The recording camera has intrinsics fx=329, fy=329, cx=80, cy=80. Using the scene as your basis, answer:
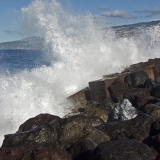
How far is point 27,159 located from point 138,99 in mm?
3249

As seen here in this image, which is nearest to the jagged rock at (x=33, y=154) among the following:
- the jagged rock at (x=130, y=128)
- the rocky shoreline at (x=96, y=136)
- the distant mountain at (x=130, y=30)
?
the rocky shoreline at (x=96, y=136)

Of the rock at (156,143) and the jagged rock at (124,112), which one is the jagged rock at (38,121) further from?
the rock at (156,143)

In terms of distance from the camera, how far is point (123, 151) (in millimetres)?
3219

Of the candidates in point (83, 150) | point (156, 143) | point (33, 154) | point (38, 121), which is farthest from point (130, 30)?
point (33, 154)

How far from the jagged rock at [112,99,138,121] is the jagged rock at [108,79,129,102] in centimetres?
157

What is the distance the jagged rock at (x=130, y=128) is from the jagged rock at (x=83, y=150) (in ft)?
2.09

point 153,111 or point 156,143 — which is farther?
point 153,111

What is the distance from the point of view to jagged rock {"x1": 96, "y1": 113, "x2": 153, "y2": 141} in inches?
172

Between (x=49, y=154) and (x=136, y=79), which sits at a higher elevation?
(x=136, y=79)

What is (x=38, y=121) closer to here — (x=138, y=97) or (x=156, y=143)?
(x=138, y=97)

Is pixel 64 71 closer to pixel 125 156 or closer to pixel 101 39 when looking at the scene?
pixel 101 39

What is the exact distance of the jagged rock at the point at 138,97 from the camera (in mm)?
6162

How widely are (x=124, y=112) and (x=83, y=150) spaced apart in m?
1.84

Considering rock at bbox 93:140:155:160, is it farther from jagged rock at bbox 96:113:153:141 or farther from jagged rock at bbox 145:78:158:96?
jagged rock at bbox 145:78:158:96
